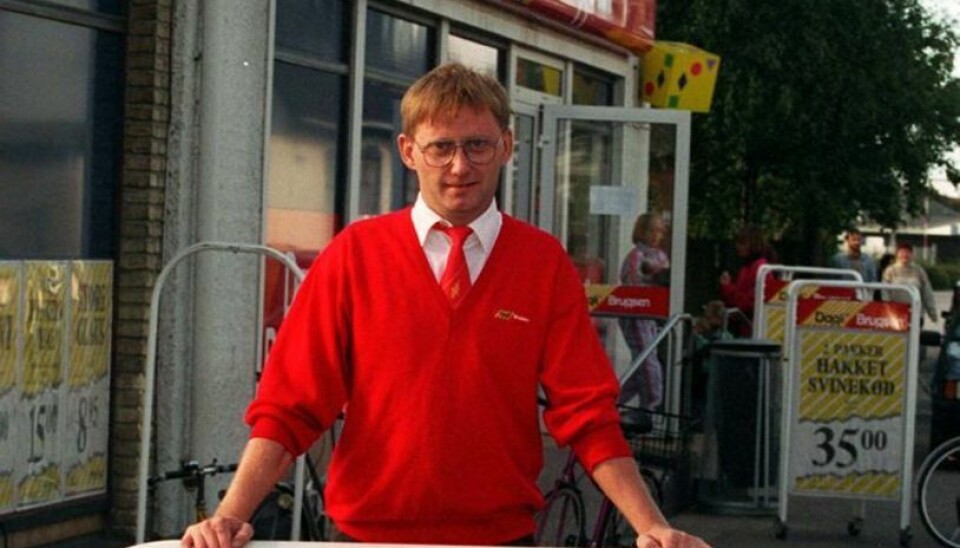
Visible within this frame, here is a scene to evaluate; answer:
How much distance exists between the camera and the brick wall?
995 cm

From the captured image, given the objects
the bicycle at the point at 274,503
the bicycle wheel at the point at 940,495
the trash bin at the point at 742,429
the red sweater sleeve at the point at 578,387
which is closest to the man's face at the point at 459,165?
the red sweater sleeve at the point at 578,387

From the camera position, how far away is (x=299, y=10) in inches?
460

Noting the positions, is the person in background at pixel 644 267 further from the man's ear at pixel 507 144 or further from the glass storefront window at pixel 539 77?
the man's ear at pixel 507 144

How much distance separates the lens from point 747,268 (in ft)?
61.7

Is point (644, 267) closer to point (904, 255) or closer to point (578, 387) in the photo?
point (904, 255)

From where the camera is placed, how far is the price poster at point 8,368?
8867mm

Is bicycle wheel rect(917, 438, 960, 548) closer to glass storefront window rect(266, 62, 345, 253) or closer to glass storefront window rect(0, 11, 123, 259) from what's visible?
glass storefront window rect(266, 62, 345, 253)

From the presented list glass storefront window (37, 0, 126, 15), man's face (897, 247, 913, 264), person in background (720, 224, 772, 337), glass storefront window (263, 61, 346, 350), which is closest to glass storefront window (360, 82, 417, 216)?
glass storefront window (263, 61, 346, 350)

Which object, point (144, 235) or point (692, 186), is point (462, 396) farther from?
point (692, 186)

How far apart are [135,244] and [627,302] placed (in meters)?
5.25

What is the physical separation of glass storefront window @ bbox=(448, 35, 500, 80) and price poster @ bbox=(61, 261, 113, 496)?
4831mm

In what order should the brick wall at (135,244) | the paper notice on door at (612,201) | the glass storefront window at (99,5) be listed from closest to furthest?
1. the glass storefront window at (99,5)
2. the brick wall at (135,244)
3. the paper notice on door at (612,201)

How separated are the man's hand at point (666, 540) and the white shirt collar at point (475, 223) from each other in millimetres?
623

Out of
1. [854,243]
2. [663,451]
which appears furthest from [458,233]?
[854,243]
